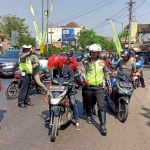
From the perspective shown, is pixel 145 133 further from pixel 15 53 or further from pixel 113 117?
pixel 15 53

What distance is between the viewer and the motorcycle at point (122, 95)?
6481mm

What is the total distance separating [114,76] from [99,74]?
186 centimetres

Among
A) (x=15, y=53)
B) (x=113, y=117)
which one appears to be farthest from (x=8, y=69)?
(x=113, y=117)

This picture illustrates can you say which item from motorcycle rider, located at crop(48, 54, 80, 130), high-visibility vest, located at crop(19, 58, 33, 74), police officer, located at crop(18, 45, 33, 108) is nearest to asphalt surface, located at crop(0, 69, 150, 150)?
police officer, located at crop(18, 45, 33, 108)

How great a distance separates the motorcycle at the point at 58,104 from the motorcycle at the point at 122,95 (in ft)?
5.13

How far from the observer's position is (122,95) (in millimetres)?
6703

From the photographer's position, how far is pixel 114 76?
7578 millimetres

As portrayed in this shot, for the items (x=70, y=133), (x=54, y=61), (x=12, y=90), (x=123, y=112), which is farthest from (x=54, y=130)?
(x=12, y=90)

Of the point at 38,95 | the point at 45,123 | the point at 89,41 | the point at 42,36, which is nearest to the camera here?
the point at 45,123

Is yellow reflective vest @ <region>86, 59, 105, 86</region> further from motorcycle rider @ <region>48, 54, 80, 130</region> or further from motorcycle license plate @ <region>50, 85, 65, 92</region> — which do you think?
motorcycle license plate @ <region>50, 85, 65, 92</region>

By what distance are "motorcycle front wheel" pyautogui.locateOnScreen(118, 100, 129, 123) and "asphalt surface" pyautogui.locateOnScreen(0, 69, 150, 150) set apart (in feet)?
0.43

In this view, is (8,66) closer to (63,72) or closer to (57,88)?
(63,72)

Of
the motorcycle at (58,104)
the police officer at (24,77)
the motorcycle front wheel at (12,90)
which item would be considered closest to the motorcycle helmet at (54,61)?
the motorcycle at (58,104)

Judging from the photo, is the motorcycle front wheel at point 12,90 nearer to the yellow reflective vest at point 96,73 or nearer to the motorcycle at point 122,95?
the motorcycle at point 122,95
